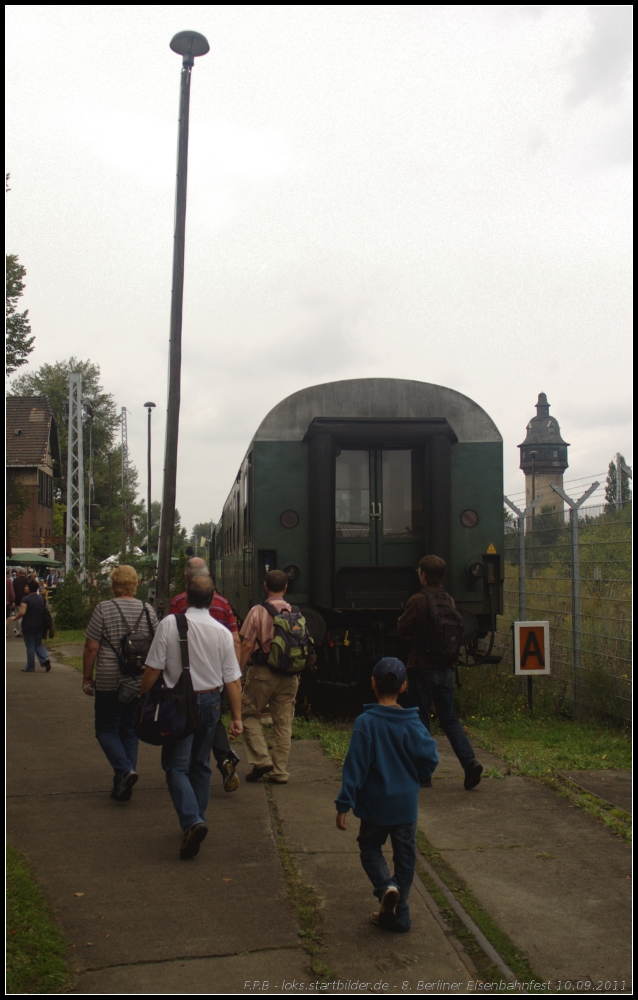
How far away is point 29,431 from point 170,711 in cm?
A: 5202

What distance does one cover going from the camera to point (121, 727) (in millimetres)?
6785

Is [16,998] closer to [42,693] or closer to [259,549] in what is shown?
[259,549]

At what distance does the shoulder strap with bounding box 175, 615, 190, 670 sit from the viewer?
5.50 metres

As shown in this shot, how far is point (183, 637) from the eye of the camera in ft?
18.2

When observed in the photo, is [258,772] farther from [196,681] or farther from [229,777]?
[196,681]

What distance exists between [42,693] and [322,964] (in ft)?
32.5

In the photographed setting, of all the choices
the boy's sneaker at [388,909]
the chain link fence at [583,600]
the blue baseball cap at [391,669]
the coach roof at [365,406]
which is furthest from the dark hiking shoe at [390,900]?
the coach roof at [365,406]

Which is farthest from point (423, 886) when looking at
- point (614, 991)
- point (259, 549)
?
point (259, 549)

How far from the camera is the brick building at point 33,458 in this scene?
2052 inches

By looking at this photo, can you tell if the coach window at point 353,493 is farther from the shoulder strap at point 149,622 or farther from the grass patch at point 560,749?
the shoulder strap at point 149,622

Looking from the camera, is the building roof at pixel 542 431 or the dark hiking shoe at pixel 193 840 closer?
the dark hiking shoe at pixel 193 840

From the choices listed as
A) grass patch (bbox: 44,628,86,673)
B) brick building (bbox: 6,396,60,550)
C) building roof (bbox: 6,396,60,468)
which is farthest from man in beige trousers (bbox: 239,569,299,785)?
building roof (bbox: 6,396,60,468)

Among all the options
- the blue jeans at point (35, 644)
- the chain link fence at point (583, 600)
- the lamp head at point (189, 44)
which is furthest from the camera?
the blue jeans at point (35, 644)

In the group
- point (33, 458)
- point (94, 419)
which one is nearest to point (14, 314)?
point (33, 458)
